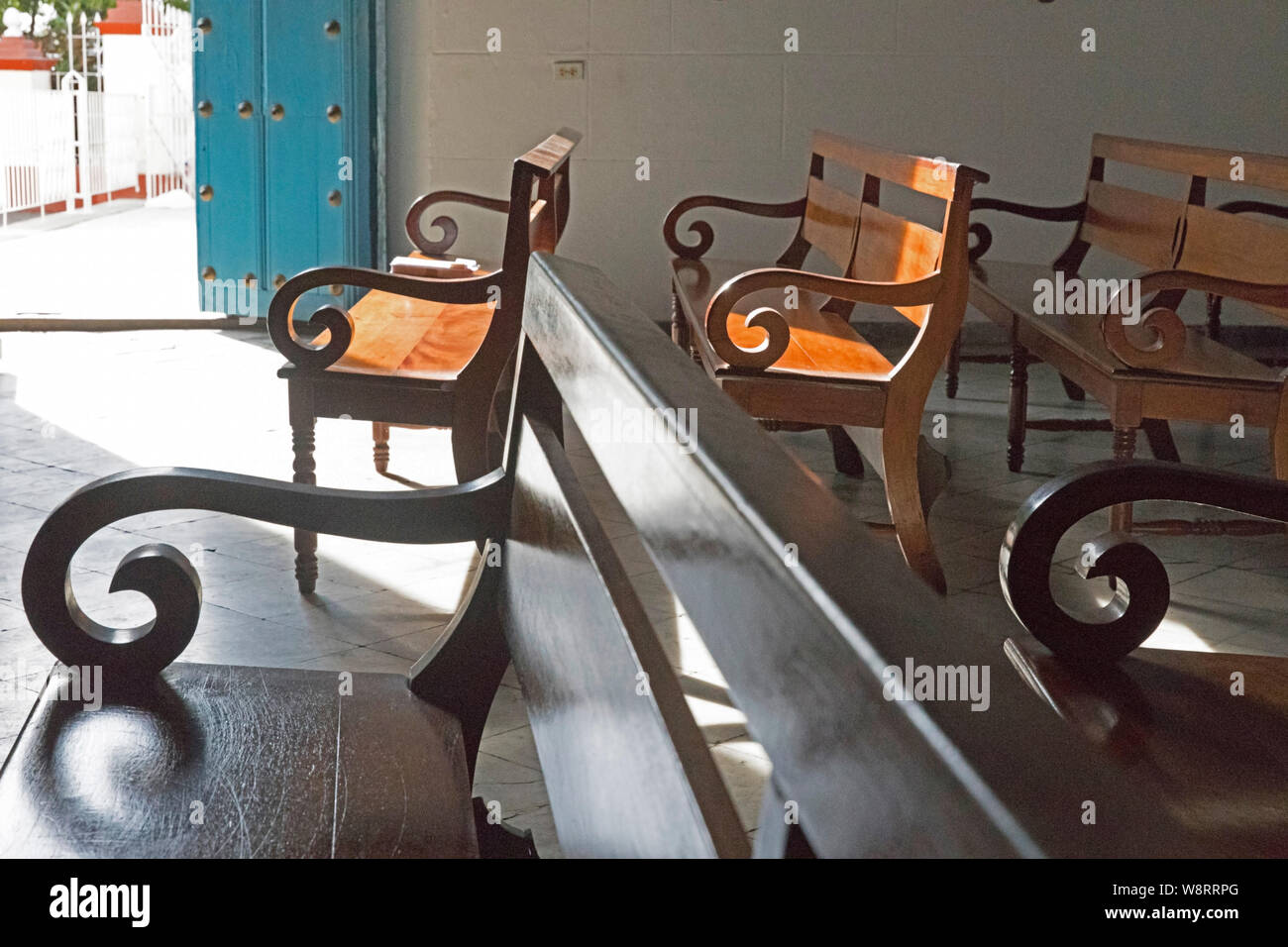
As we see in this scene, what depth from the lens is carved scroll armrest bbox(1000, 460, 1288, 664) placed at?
137 centimetres

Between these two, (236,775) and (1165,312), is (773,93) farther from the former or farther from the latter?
(236,775)

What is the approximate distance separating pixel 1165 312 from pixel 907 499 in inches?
30.3

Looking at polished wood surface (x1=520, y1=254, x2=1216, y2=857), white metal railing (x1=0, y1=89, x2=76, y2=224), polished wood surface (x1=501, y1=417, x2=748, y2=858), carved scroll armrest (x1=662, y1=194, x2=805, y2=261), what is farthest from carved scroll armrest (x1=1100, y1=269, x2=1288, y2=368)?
white metal railing (x1=0, y1=89, x2=76, y2=224)

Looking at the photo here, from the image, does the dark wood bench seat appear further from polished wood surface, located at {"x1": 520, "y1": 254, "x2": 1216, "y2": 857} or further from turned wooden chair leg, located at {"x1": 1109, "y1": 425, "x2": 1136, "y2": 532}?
polished wood surface, located at {"x1": 520, "y1": 254, "x2": 1216, "y2": 857}

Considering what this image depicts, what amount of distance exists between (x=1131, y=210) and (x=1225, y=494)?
10.7ft

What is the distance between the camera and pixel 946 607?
0.57 metres

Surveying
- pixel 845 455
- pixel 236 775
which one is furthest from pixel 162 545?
pixel 845 455

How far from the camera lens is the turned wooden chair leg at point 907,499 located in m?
3.11

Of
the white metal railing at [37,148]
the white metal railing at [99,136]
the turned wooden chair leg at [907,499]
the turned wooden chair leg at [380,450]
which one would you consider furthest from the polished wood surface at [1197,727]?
the white metal railing at [37,148]

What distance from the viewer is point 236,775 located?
1253mm

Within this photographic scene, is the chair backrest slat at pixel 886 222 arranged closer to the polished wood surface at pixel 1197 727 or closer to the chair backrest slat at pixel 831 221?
the chair backrest slat at pixel 831 221

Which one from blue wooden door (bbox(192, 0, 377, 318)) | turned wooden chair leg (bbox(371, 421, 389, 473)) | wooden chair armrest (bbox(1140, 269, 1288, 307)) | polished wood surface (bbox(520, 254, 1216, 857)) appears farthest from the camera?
blue wooden door (bbox(192, 0, 377, 318))

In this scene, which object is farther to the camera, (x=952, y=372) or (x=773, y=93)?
(x=773, y=93)

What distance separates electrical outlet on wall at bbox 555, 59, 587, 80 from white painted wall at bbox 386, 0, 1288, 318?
3 cm
